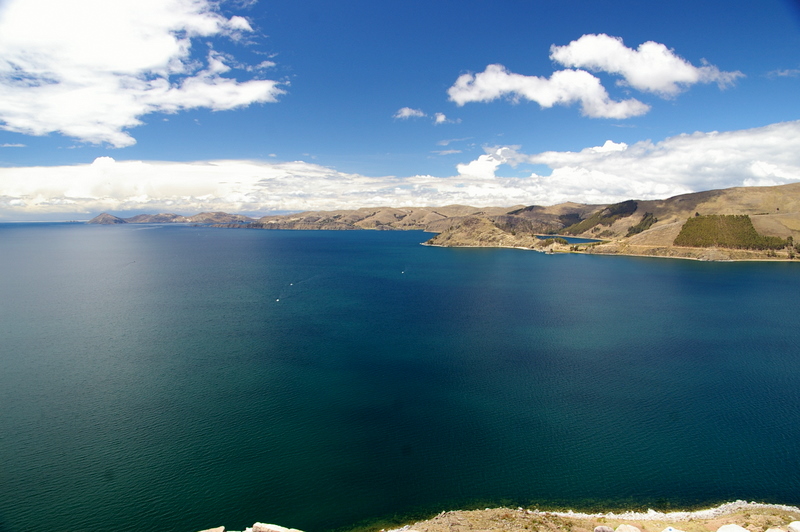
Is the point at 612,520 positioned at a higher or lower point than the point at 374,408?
lower

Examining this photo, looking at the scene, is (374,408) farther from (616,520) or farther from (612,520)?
(616,520)

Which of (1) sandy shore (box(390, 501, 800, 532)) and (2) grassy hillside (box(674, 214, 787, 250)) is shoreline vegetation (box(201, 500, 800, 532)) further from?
(2) grassy hillside (box(674, 214, 787, 250))

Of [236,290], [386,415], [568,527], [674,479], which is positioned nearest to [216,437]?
[386,415]

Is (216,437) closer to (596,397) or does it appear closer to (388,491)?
(388,491)

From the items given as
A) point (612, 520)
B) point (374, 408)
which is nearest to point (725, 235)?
point (612, 520)

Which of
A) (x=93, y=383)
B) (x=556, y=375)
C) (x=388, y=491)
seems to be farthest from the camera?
(x=556, y=375)

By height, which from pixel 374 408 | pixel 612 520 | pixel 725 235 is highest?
pixel 725 235

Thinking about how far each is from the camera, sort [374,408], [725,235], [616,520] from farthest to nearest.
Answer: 1. [725,235]
2. [374,408]
3. [616,520]
